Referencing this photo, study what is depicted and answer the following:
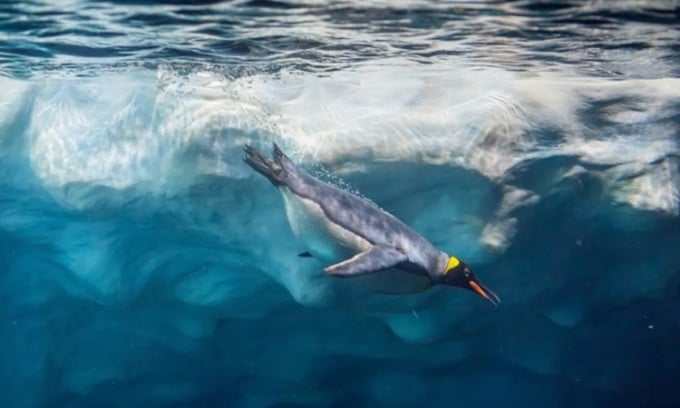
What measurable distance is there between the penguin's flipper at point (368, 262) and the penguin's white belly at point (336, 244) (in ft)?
1.03

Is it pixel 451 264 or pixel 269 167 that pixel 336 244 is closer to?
pixel 269 167

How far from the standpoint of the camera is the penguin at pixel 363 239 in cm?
603

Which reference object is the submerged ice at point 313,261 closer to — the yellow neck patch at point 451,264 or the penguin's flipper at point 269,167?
the penguin's flipper at point 269,167

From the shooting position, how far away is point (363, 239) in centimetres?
635

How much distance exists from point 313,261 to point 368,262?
17.5 feet

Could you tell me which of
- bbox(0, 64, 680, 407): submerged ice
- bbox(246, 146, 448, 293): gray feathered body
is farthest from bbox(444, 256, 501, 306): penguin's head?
bbox(0, 64, 680, 407): submerged ice

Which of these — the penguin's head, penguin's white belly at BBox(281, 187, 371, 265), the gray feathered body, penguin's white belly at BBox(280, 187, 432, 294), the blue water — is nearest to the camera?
the penguin's head

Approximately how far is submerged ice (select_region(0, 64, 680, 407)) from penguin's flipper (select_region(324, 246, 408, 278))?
4450 millimetres

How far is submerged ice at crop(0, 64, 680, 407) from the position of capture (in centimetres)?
1042

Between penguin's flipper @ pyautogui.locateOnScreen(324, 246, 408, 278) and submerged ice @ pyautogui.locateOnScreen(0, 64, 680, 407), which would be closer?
penguin's flipper @ pyautogui.locateOnScreen(324, 246, 408, 278)

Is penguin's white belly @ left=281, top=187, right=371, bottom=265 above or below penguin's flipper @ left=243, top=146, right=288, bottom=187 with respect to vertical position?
below

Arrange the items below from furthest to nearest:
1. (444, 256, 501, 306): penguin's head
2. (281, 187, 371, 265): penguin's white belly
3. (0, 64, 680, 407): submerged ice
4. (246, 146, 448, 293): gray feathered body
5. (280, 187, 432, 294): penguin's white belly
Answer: (0, 64, 680, 407): submerged ice → (281, 187, 371, 265): penguin's white belly → (280, 187, 432, 294): penguin's white belly → (246, 146, 448, 293): gray feathered body → (444, 256, 501, 306): penguin's head

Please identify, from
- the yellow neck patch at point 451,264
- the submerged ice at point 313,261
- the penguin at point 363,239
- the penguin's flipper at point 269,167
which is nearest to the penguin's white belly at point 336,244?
the penguin at point 363,239

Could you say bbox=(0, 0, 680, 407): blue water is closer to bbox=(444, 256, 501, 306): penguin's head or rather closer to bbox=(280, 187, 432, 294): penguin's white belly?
bbox=(280, 187, 432, 294): penguin's white belly
